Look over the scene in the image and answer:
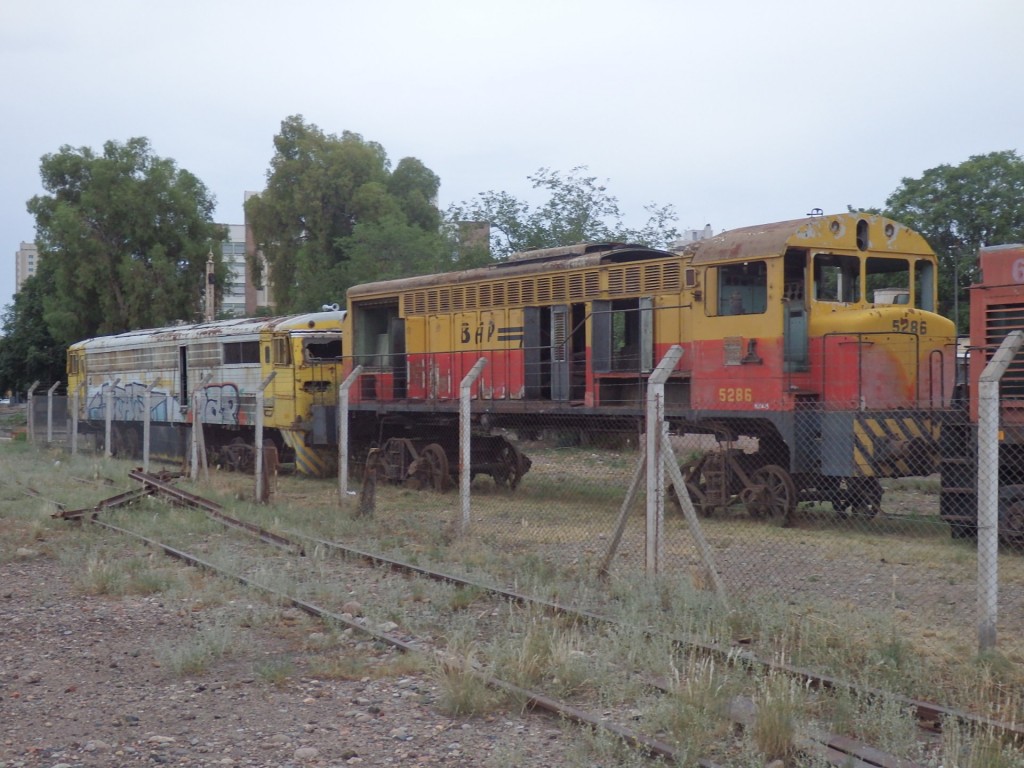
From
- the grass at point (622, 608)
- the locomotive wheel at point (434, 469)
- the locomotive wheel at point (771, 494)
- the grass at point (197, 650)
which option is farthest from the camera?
the locomotive wheel at point (434, 469)

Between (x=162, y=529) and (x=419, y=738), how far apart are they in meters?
8.71

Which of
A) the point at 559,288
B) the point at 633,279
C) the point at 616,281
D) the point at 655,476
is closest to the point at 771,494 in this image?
the point at 633,279

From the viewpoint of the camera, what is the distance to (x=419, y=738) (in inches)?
237

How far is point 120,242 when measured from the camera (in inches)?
1741

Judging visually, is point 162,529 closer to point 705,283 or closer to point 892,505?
point 705,283

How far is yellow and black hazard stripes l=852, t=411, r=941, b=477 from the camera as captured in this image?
1185 centimetres

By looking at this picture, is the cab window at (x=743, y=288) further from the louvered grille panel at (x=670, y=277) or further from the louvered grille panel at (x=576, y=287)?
the louvered grille panel at (x=576, y=287)

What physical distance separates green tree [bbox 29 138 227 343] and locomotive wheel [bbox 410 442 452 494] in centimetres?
2765

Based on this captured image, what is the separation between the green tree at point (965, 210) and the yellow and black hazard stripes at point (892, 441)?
12174 millimetres

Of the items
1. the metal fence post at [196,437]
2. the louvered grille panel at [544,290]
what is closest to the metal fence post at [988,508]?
the louvered grille panel at [544,290]

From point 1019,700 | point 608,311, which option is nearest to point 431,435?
point 608,311

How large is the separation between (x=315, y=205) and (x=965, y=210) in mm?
25962

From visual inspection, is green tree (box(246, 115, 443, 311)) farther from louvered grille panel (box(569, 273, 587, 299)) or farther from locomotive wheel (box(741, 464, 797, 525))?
locomotive wheel (box(741, 464, 797, 525))

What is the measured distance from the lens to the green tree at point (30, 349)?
48.1m
